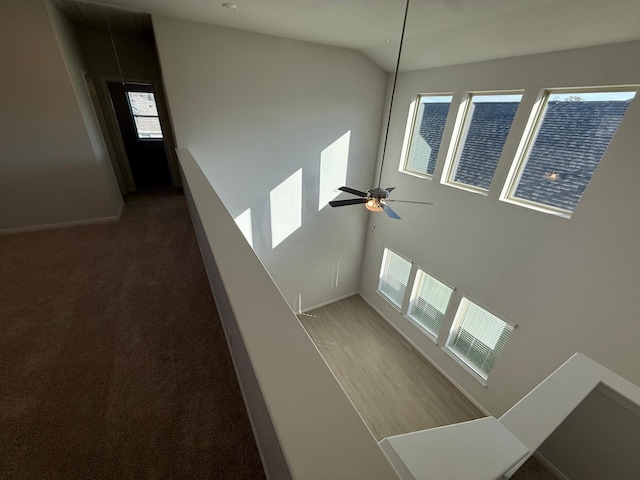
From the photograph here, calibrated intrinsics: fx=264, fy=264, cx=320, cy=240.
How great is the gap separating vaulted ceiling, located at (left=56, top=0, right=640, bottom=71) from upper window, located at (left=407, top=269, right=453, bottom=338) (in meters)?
3.63

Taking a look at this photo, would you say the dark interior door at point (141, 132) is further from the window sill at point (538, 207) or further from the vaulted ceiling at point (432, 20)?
the window sill at point (538, 207)

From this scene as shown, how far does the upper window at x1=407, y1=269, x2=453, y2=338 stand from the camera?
5000mm

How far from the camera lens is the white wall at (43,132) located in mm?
2566

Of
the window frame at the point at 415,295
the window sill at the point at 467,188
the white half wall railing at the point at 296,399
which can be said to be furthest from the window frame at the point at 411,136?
the white half wall railing at the point at 296,399

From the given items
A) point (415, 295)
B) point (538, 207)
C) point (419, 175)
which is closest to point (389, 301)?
A: point (415, 295)

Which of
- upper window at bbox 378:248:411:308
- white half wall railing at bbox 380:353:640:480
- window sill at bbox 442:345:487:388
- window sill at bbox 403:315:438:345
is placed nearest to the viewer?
white half wall railing at bbox 380:353:640:480

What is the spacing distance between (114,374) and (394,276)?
543 centimetres

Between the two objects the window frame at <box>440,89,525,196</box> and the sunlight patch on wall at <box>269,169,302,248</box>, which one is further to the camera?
the sunlight patch on wall at <box>269,169,302,248</box>

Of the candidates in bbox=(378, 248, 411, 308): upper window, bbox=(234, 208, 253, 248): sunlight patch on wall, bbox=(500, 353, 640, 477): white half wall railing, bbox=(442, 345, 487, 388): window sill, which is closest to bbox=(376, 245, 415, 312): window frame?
bbox=(378, 248, 411, 308): upper window

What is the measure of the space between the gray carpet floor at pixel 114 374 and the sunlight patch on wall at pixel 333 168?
343 cm

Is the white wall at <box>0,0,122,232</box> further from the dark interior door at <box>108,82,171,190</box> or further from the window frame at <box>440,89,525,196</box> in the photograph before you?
the window frame at <box>440,89,525,196</box>

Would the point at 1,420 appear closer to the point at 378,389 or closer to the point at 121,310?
the point at 121,310

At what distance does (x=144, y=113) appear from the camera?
5.39 metres

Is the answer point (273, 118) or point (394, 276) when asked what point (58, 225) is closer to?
point (273, 118)
